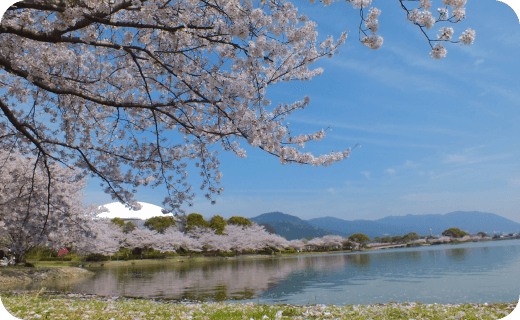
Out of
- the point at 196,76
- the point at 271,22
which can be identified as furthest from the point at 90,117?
the point at 271,22

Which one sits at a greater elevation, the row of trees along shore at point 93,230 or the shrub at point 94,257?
the row of trees along shore at point 93,230

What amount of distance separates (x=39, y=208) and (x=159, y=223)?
35658 mm

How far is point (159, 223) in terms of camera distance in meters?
49.8

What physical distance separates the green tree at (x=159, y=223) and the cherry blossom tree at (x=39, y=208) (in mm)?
29344

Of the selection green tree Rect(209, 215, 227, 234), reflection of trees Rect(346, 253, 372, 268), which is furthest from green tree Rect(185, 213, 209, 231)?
reflection of trees Rect(346, 253, 372, 268)

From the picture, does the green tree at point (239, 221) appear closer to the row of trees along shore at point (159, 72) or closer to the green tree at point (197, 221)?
the green tree at point (197, 221)

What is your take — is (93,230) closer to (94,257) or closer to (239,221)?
(94,257)

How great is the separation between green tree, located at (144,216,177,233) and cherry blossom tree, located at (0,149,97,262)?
29.3 metres

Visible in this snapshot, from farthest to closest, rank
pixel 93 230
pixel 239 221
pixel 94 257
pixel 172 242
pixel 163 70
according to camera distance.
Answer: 1. pixel 239 221
2. pixel 172 242
3. pixel 94 257
4. pixel 93 230
5. pixel 163 70

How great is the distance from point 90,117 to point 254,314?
667 centimetres

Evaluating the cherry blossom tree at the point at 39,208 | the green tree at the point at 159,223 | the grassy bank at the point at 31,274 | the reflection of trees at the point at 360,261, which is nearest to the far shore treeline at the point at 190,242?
the green tree at the point at 159,223

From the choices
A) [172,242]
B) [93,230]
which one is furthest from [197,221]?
[93,230]

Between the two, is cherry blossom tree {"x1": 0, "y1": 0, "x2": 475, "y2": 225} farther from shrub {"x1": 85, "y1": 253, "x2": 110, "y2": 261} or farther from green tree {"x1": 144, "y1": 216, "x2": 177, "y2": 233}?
green tree {"x1": 144, "y1": 216, "x2": 177, "y2": 233}

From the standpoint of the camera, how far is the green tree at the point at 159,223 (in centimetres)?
4956
